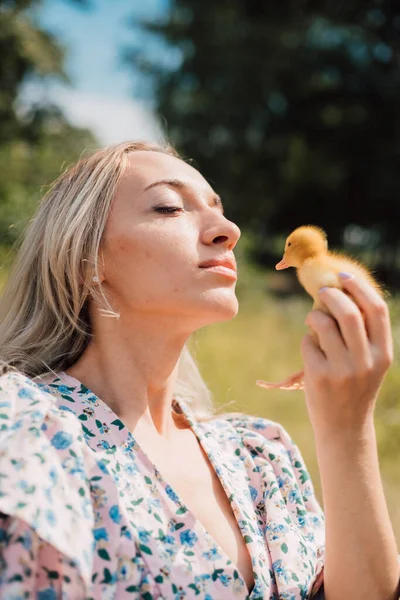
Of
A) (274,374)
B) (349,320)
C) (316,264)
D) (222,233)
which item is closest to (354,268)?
(316,264)

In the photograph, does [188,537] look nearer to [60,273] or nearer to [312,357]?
[312,357]

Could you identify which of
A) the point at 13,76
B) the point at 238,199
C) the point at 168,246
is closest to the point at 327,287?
the point at 168,246

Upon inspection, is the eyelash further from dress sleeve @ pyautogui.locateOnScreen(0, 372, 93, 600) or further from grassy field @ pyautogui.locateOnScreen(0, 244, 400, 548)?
grassy field @ pyautogui.locateOnScreen(0, 244, 400, 548)

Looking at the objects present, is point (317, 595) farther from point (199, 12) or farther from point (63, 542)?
point (199, 12)

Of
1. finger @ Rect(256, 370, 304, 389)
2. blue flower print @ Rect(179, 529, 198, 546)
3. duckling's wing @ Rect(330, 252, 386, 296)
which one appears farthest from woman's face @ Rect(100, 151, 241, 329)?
blue flower print @ Rect(179, 529, 198, 546)

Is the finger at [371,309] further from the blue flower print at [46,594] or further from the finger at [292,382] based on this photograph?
the blue flower print at [46,594]

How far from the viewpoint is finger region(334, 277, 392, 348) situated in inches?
55.2

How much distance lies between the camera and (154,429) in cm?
193

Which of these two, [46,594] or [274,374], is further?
[274,374]

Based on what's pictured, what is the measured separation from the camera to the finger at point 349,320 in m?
1.36

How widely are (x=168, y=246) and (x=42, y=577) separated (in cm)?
96

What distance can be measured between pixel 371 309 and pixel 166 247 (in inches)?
26.9

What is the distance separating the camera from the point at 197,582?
1.54 m

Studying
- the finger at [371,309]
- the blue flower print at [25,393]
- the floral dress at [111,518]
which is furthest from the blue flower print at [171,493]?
the finger at [371,309]
